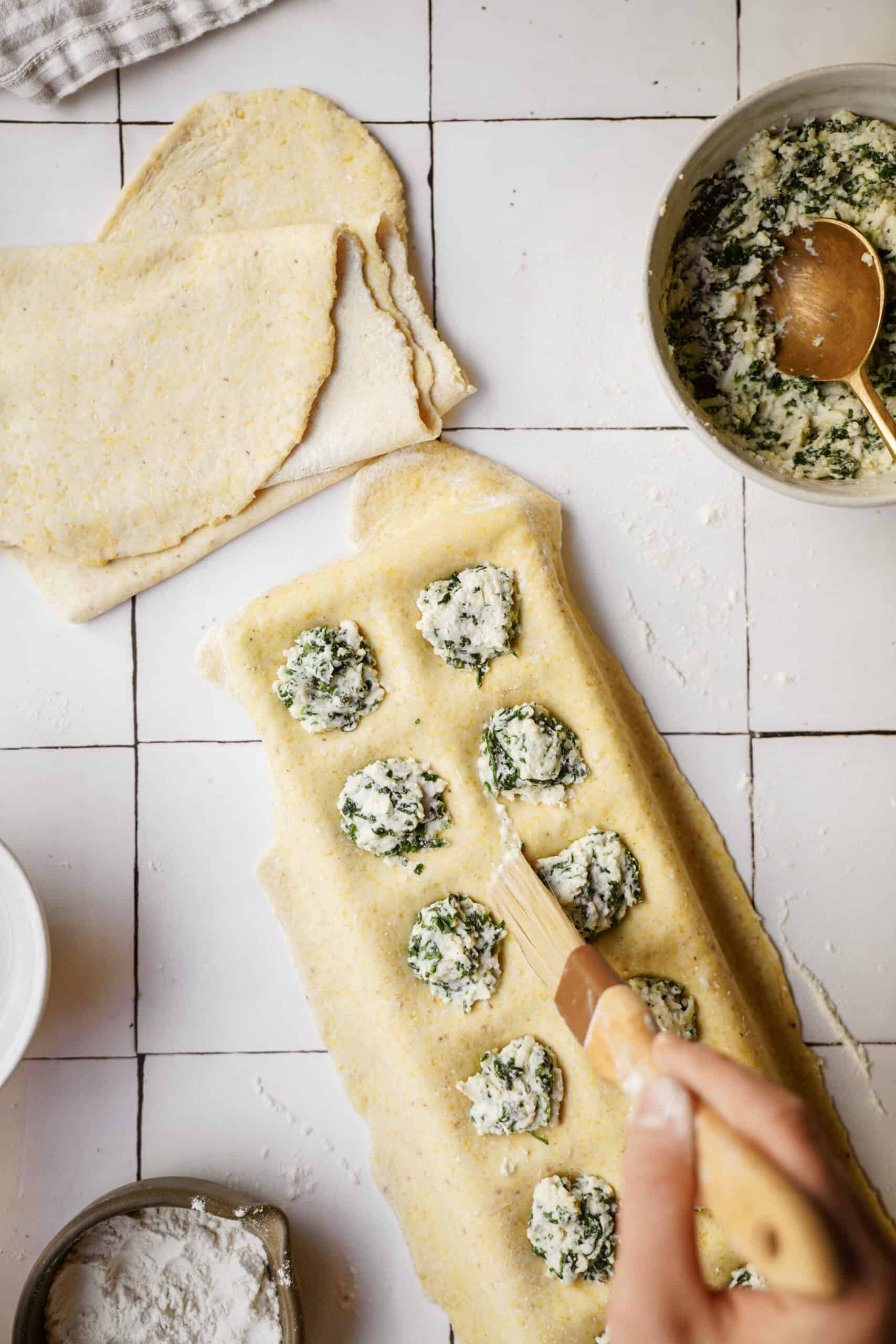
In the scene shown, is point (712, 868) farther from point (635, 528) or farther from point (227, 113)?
point (227, 113)

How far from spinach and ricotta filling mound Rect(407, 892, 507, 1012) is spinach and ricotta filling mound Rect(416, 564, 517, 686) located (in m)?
0.30

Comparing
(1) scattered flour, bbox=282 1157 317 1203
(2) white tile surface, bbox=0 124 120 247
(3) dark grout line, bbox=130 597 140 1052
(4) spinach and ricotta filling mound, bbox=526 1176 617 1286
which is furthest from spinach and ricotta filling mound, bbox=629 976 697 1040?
(2) white tile surface, bbox=0 124 120 247

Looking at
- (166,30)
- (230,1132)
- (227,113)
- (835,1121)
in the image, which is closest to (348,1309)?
(230,1132)

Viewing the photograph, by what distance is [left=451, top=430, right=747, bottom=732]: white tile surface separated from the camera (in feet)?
4.88

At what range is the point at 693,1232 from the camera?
2.51 ft

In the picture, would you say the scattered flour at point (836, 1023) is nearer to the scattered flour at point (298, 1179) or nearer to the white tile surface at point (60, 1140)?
the scattered flour at point (298, 1179)

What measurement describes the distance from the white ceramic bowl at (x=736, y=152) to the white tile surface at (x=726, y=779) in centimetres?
39

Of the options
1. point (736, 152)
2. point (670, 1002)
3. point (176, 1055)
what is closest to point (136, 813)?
point (176, 1055)

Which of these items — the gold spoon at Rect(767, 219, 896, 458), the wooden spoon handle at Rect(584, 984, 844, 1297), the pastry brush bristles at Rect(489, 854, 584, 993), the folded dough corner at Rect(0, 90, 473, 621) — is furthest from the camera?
the folded dough corner at Rect(0, 90, 473, 621)

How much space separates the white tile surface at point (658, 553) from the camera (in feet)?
4.88

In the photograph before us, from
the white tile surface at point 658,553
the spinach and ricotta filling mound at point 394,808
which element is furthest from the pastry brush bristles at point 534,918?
the white tile surface at point 658,553

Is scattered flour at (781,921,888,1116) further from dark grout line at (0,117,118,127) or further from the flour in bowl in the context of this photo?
dark grout line at (0,117,118,127)

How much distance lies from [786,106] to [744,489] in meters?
0.50

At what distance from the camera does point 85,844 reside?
4.98ft
